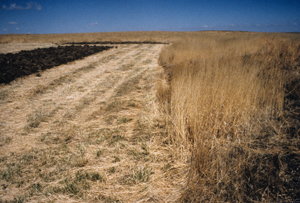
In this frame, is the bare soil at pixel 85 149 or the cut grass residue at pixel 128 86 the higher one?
the cut grass residue at pixel 128 86

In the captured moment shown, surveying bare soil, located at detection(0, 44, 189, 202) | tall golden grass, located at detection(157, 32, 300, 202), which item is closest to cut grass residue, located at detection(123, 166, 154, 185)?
bare soil, located at detection(0, 44, 189, 202)

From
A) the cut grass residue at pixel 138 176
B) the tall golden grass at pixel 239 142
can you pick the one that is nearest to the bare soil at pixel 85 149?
the cut grass residue at pixel 138 176

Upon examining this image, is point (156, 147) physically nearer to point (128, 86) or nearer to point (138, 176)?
A: point (138, 176)

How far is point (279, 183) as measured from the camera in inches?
63.2

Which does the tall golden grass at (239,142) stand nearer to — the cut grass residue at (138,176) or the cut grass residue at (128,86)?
the cut grass residue at (138,176)

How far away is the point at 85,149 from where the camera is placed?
2572 millimetres

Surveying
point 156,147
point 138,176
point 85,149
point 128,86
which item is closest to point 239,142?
point 156,147

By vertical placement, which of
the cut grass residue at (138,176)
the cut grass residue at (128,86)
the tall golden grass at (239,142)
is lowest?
the cut grass residue at (138,176)

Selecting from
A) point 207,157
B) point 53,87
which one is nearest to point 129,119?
point 207,157

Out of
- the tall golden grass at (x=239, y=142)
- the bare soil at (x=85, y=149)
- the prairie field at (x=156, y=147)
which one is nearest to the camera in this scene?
the tall golden grass at (x=239, y=142)

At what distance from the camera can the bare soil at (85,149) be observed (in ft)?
6.08

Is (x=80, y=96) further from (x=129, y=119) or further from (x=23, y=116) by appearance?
(x=129, y=119)

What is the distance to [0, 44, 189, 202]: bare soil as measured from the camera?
185 centimetres

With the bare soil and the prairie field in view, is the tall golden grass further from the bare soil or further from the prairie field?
the bare soil
